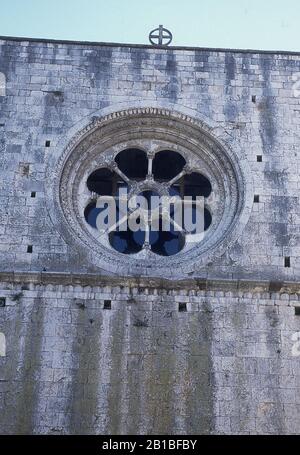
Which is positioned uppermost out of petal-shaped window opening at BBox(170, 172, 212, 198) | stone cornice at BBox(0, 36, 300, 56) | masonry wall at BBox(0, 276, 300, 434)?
stone cornice at BBox(0, 36, 300, 56)

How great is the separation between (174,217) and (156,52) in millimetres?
2738

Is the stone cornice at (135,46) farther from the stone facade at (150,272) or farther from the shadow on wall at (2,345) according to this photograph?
the shadow on wall at (2,345)

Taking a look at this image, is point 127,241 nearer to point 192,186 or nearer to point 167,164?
point 192,186

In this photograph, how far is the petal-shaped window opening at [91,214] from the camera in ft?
42.2

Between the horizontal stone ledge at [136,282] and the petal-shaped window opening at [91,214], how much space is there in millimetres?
1344

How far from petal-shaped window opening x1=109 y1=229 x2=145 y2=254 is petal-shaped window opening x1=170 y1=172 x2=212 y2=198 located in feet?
2.79

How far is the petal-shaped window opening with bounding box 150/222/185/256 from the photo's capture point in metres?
12.7

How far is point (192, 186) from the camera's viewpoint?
13.4 m

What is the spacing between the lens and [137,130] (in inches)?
535

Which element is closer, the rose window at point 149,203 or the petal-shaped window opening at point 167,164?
the rose window at point 149,203

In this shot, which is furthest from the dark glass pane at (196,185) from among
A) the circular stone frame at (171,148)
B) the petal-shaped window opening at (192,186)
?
the circular stone frame at (171,148)

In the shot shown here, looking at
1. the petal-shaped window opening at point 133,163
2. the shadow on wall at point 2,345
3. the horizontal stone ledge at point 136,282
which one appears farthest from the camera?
the petal-shaped window opening at point 133,163

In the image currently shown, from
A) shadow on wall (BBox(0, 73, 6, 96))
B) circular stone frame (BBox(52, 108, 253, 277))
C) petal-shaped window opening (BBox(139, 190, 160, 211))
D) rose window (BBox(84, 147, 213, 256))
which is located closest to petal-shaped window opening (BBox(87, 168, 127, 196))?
rose window (BBox(84, 147, 213, 256))

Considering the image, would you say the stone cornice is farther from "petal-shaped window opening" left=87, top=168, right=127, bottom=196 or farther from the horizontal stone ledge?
the horizontal stone ledge
